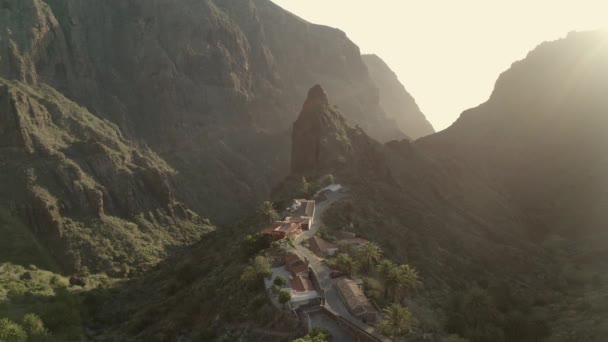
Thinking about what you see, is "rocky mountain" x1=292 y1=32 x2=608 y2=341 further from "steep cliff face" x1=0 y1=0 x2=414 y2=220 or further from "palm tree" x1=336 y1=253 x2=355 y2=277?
"steep cliff face" x1=0 y1=0 x2=414 y2=220

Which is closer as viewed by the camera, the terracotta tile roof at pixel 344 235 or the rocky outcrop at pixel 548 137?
the terracotta tile roof at pixel 344 235

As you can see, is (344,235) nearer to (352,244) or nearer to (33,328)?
(352,244)

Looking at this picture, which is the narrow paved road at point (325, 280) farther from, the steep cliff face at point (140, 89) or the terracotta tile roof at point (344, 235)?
the steep cliff face at point (140, 89)

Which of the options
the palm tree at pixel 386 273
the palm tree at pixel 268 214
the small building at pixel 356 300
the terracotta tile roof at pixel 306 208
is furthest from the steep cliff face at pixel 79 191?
the palm tree at pixel 386 273

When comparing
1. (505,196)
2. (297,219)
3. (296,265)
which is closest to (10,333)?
(296,265)

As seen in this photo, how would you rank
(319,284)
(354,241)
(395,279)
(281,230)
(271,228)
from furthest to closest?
(271,228), (354,241), (281,230), (319,284), (395,279)

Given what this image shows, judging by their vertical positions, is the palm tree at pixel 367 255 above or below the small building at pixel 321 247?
below

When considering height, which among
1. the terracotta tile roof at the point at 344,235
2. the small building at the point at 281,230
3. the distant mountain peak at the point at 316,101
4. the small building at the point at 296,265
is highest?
the distant mountain peak at the point at 316,101
